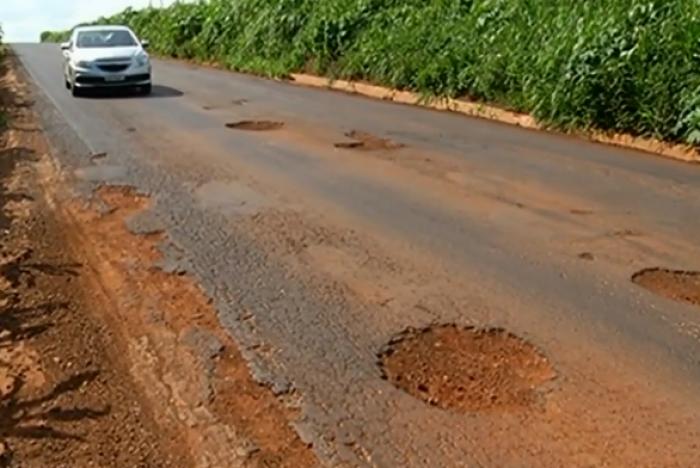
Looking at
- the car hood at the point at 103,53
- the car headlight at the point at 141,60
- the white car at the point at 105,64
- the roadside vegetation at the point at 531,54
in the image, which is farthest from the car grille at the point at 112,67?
the roadside vegetation at the point at 531,54

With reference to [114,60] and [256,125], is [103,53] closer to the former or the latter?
[114,60]

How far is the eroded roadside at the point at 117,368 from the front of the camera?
10.8 feet

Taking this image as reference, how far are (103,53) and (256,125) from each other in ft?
23.0

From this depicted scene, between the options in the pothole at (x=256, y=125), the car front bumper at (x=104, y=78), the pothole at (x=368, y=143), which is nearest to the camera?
the pothole at (x=368, y=143)

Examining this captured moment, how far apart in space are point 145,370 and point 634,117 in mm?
9038

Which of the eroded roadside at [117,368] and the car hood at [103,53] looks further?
the car hood at [103,53]

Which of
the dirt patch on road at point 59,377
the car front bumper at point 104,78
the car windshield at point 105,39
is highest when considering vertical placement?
the dirt patch on road at point 59,377

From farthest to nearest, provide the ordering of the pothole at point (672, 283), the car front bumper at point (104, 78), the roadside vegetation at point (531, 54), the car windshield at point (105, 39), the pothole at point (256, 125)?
the car windshield at point (105, 39) < the car front bumper at point (104, 78) < the pothole at point (256, 125) < the roadside vegetation at point (531, 54) < the pothole at point (672, 283)

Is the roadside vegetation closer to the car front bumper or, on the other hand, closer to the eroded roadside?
the car front bumper

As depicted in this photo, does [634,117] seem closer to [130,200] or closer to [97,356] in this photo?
[130,200]

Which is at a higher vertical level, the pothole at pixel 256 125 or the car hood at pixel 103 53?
the pothole at pixel 256 125

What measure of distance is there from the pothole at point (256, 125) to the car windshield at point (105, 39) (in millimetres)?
7401

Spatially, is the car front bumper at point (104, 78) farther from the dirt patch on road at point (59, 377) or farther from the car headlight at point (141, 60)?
the dirt patch on road at point (59, 377)

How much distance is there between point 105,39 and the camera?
18.9 m
